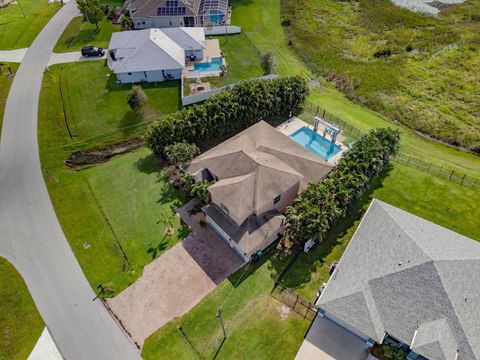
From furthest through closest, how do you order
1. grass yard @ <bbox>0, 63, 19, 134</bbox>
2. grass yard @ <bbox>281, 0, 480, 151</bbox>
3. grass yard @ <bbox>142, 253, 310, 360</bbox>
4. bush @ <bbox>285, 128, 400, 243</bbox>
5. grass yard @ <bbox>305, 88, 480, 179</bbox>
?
grass yard @ <bbox>0, 63, 19, 134</bbox>
grass yard @ <bbox>281, 0, 480, 151</bbox>
grass yard @ <bbox>305, 88, 480, 179</bbox>
bush @ <bbox>285, 128, 400, 243</bbox>
grass yard @ <bbox>142, 253, 310, 360</bbox>

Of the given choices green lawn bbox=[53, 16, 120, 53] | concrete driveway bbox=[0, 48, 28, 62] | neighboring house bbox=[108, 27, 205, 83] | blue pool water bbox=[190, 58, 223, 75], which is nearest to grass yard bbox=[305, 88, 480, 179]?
blue pool water bbox=[190, 58, 223, 75]

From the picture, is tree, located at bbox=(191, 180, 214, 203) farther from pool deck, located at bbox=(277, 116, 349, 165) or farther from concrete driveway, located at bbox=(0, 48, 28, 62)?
concrete driveway, located at bbox=(0, 48, 28, 62)

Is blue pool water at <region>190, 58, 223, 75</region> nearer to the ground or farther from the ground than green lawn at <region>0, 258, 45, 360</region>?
farther from the ground

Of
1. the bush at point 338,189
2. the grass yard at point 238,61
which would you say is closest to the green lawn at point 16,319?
the bush at point 338,189

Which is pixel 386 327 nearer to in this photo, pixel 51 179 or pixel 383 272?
pixel 383 272

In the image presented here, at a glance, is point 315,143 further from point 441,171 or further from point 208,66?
point 208,66

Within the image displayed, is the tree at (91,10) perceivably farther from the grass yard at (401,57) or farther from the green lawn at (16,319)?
the green lawn at (16,319)

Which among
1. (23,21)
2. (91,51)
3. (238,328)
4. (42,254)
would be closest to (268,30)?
(91,51)
